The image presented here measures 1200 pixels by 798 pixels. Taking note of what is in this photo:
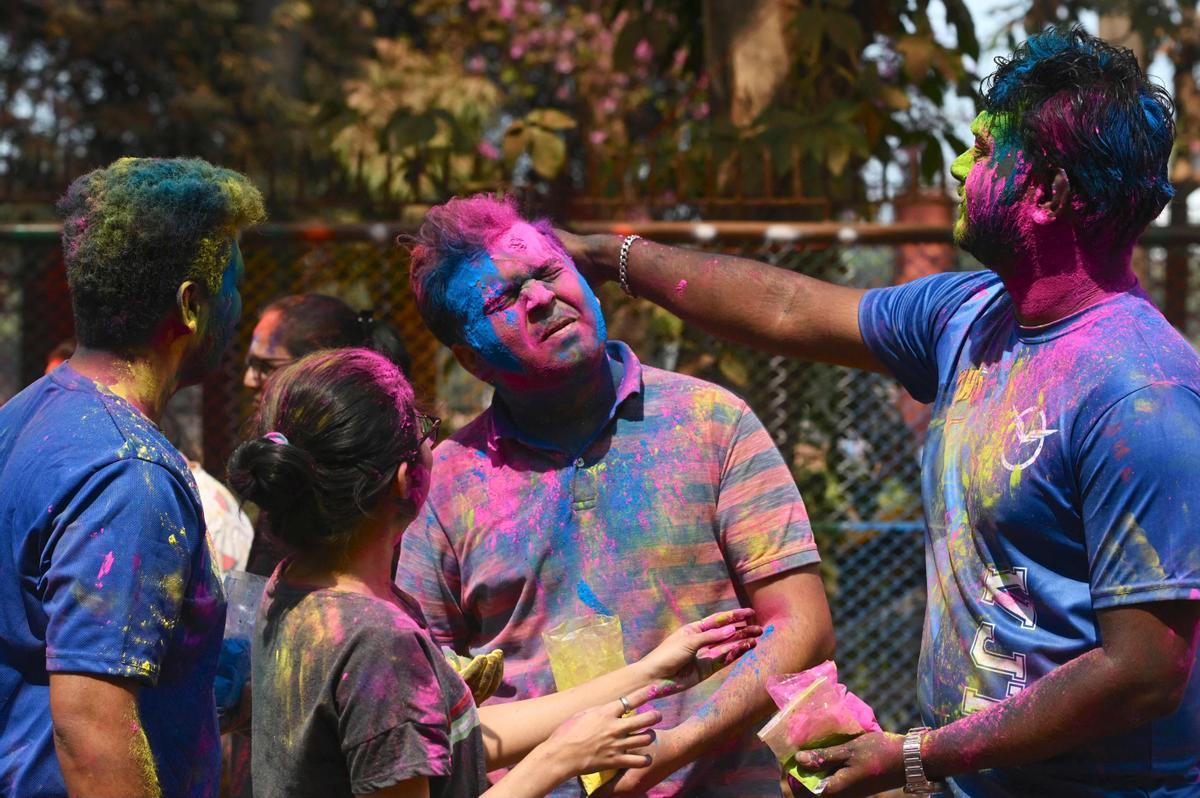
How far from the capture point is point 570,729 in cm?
240

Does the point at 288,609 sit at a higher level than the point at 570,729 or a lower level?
higher

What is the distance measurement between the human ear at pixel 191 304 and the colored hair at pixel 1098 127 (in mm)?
1435

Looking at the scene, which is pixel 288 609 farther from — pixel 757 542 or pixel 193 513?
pixel 757 542

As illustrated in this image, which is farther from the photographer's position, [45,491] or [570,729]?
[570,729]

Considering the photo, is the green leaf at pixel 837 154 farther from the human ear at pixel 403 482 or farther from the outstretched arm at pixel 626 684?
the human ear at pixel 403 482

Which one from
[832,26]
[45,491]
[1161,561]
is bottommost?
[1161,561]

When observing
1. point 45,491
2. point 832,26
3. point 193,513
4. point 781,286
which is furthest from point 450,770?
point 832,26

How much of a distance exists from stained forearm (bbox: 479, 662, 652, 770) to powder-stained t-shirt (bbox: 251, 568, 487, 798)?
276 mm

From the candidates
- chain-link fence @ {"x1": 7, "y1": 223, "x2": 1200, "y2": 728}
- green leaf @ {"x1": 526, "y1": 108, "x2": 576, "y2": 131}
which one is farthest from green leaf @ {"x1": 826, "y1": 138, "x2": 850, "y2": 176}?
green leaf @ {"x1": 526, "y1": 108, "x2": 576, "y2": 131}

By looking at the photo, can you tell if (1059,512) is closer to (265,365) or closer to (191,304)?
(191,304)

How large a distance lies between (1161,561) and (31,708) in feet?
5.79

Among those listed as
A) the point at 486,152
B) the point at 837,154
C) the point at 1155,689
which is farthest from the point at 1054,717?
the point at 486,152

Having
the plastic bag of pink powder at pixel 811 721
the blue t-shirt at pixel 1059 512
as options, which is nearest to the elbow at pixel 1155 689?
the blue t-shirt at pixel 1059 512

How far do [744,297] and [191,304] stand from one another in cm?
129
